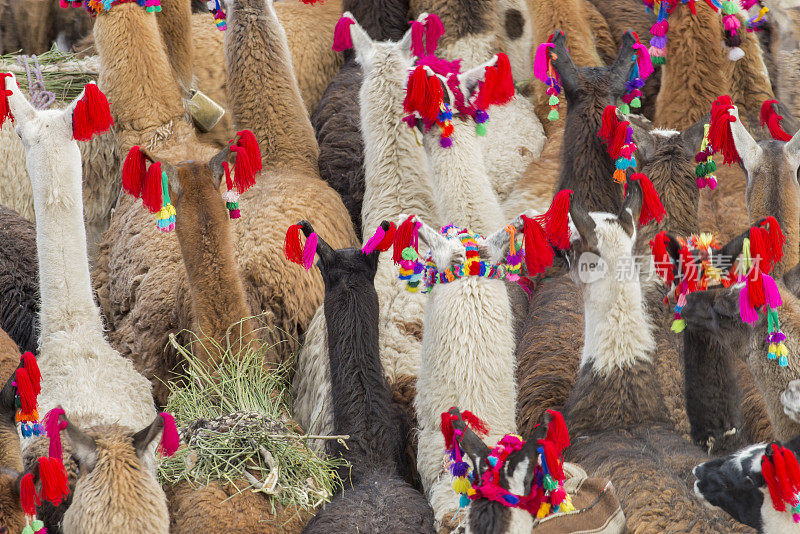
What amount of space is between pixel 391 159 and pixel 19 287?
1686mm

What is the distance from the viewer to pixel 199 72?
581 centimetres

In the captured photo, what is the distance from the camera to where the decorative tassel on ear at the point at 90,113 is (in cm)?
377

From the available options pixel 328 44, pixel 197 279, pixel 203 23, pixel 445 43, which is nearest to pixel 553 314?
pixel 197 279

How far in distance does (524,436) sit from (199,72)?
10.3 feet

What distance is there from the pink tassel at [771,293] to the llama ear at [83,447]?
1.89 meters

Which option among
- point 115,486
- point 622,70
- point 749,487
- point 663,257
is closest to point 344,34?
point 622,70

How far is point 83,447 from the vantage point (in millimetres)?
2881

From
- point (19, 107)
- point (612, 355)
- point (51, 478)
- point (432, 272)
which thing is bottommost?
point (612, 355)

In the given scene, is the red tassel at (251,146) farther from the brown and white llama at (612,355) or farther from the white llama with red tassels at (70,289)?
the brown and white llama at (612,355)

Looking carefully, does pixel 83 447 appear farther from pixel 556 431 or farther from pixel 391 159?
pixel 391 159

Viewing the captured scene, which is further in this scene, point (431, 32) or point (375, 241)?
point (431, 32)

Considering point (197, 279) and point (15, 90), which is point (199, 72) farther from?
point (197, 279)

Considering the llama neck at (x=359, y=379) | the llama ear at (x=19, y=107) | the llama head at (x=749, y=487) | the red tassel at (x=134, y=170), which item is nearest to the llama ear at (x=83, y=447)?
the llama neck at (x=359, y=379)

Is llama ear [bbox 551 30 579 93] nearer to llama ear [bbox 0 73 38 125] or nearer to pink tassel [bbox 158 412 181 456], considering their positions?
llama ear [bbox 0 73 38 125]
